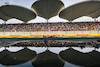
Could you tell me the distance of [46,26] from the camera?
79.7 ft

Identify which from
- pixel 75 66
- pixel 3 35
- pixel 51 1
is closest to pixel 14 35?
pixel 3 35

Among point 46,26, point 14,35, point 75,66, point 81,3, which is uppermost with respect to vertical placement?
point 81,3

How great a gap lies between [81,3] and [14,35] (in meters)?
21.7

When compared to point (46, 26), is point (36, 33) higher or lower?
lower

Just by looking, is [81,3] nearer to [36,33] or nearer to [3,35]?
[36,33]

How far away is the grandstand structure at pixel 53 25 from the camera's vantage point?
638 inches

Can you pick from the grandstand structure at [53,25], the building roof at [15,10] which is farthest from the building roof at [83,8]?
the building roof at [15,10]

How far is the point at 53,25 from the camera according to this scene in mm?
24203

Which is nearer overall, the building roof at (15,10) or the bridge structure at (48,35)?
the building roof at (15,10)

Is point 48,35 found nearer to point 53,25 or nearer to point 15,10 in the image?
point 53,25

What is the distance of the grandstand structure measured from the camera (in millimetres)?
16203

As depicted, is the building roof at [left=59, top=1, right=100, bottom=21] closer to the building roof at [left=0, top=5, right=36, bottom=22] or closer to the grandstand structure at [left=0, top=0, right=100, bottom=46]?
the grandstand structure at [left=0, top=0, right=100, bottom=46]

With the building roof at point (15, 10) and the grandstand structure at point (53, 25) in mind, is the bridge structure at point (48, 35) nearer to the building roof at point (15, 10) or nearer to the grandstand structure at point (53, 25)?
the grandstand structure at point (53, 25)

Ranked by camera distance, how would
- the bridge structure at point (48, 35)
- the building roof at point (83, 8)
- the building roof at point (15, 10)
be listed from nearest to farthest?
the building roof at point (83, 8)
the building roof at point (15, 10)
the bridge structure at point (48, 35)
